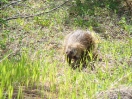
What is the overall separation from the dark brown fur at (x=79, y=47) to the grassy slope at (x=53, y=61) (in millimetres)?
212

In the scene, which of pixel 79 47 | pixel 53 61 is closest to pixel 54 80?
pixel 53 61

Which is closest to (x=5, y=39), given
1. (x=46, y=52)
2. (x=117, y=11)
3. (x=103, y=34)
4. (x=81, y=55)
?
(x=46, y=52)

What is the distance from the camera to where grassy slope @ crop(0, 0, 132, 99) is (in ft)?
13.2

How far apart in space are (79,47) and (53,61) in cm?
68

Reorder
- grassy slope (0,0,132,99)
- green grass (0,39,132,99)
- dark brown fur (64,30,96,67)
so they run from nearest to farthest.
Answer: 1. green grass (0,39,132,99)
2. grassy slope (0,0,132,99)
3. dark brown fur (64,30,96,67)

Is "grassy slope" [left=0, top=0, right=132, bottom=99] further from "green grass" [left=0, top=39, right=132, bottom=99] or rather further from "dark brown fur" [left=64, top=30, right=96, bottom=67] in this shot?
"dark brown fur" [left=64, top=30, right=96, bottom=67]

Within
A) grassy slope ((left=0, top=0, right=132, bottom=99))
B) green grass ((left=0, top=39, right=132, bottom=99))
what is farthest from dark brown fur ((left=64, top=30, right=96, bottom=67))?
green grass ((left=0, top=39, right=132, bottom=99))

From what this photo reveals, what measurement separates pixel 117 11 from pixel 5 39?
378 centimetres

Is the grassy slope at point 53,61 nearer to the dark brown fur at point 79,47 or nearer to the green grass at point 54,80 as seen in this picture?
the green grass at point 54,80

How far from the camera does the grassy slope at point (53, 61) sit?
159 inches

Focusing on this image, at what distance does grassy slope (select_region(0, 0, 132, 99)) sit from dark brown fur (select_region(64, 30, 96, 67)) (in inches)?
8.3

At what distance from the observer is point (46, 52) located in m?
A: 6.65

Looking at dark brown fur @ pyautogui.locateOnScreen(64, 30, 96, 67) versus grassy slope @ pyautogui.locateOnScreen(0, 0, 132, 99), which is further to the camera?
dark brown fur @ pyautogui.locateOnScreen(64, 30, 96, 67)

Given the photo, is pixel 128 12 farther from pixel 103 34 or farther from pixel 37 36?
pixel 37 36
